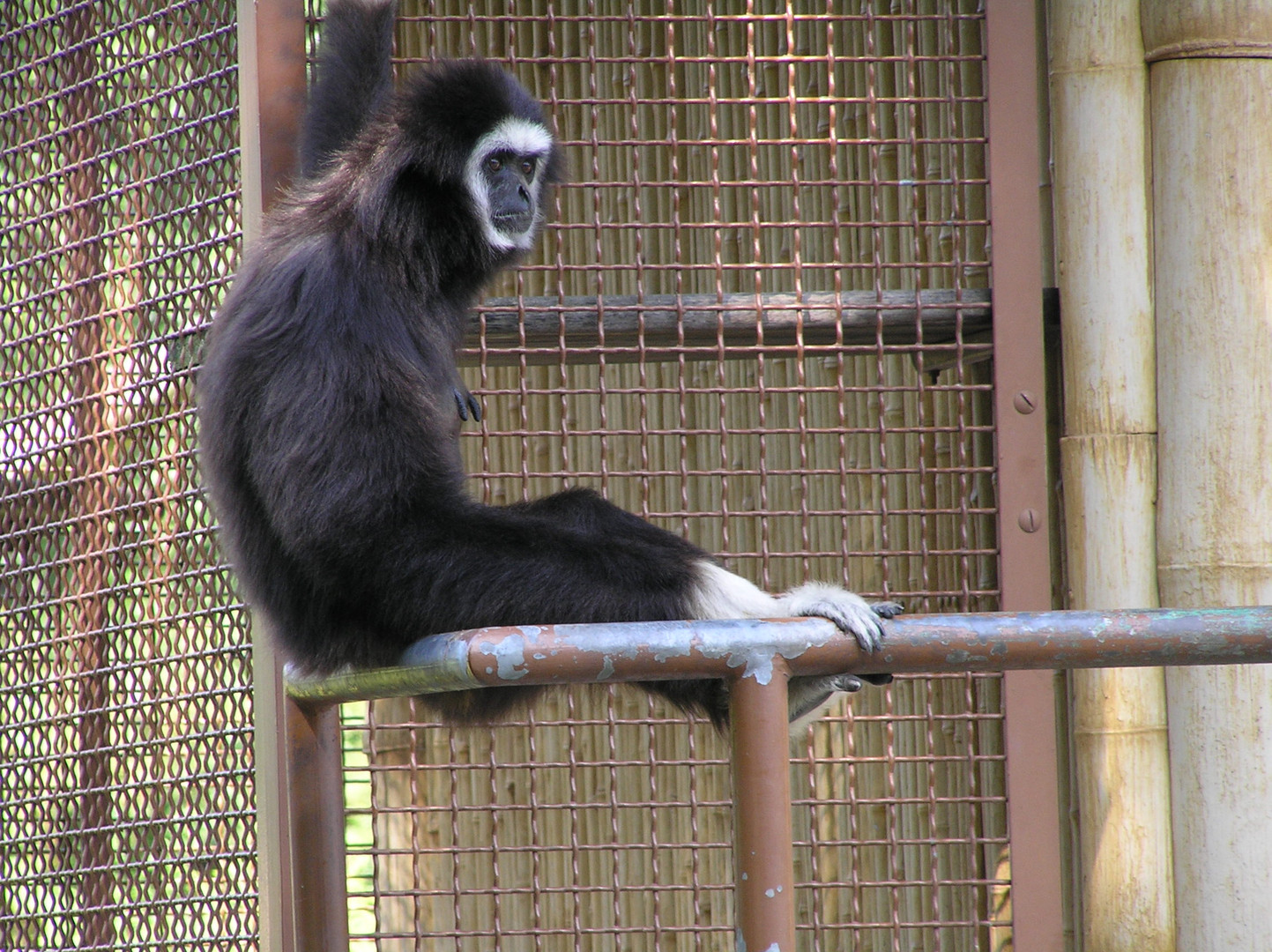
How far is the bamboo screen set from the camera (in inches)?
131

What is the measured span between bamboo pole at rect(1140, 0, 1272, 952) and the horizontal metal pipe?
145 centimetres

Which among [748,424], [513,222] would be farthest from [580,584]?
[748,424]

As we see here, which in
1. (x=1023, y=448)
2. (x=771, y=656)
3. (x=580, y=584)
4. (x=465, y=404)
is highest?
(x=465, y=404)

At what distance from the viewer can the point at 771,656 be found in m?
Result: 1.71

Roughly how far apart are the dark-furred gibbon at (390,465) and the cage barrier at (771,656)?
1.18ft

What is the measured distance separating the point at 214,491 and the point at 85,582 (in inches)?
28.0

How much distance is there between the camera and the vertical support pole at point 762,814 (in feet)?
5.47

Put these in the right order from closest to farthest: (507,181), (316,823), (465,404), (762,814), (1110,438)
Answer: (762,814), (316,823), (507,181), (465,404), (1110,438)

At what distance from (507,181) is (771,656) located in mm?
1572

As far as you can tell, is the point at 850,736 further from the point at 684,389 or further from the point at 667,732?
the point at 667,732

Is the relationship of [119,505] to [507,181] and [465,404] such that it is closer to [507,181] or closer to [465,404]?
[465,404]

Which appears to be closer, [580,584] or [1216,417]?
[580,584]

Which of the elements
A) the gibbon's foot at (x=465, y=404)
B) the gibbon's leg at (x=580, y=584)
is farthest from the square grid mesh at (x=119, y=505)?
the gibbon's leg at (x=580, y=584)

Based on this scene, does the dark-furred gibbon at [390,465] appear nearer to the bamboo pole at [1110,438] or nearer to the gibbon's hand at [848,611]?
the gibbon's hand at [848,611]
